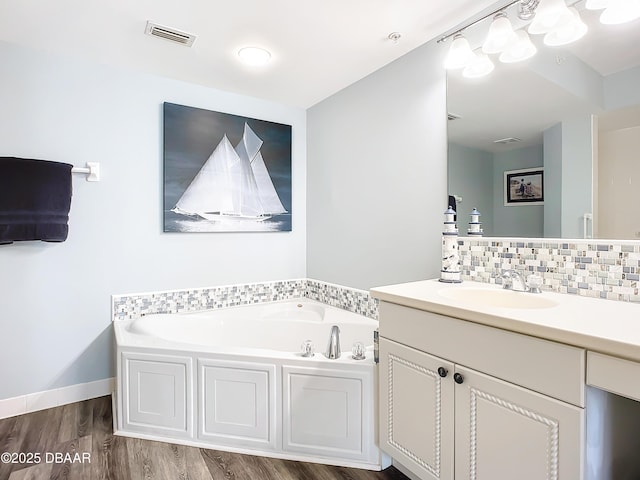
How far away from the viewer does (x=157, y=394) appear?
1.97 m

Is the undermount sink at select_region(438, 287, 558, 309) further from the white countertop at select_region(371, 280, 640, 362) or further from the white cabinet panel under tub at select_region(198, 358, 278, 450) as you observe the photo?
the white cabinet panel under tub at select_region(198, 358, 278, 450)

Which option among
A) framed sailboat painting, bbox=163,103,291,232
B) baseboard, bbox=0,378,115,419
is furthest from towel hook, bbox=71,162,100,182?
baseboard, bbox=0,378,115,419

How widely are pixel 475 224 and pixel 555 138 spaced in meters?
0.53

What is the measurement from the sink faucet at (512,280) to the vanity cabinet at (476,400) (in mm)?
501

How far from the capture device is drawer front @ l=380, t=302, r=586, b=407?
3.26 feet

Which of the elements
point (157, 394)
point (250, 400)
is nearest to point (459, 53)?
point (250, 400)

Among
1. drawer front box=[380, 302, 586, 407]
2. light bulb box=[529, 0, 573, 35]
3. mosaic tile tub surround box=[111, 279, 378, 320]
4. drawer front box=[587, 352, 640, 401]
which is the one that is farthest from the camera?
mosaic tile tub surround box=[111, 279, 378, 320]

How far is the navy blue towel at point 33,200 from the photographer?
203 centimetres

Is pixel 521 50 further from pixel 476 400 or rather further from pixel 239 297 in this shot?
pixel 239 297

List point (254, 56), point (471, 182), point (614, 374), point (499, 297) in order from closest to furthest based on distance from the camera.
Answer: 1. point (614, 374)
2. point (499, 297)
3. point (471, 182)
4. point (254, 56)

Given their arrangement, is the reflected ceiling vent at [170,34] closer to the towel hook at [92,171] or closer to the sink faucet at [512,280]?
the towel hook at [92,171]

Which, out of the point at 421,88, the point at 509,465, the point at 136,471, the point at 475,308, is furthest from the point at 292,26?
the point at 136,471

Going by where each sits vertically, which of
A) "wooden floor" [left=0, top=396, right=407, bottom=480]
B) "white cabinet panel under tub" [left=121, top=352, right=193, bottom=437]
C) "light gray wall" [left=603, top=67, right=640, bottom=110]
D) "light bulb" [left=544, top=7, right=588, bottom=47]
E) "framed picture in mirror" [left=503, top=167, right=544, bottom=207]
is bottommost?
"wooden floor" [left=0, top=396, right=407, bottom=480]

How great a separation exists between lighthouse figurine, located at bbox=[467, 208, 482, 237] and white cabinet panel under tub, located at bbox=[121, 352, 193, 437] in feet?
5.37
